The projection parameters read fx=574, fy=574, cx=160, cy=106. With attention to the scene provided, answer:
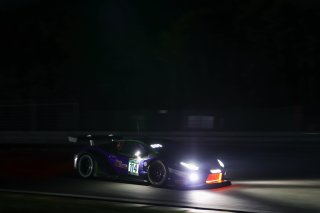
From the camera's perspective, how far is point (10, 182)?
46.6 ft

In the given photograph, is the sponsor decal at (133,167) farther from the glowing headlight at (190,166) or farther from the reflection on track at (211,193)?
the glowing headlight at (190,166)

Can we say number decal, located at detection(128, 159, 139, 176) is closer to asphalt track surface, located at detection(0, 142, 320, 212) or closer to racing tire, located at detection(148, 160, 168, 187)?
asphalt track surface, located at detection(0, 142, 320, 212)

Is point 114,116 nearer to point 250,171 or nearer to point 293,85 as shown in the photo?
point 293,85

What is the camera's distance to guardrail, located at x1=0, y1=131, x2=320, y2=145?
25578 mm

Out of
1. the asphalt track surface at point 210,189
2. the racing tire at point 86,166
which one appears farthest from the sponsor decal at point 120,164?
the racing tire at point 86,166

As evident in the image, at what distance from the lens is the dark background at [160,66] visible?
32562 millimetres

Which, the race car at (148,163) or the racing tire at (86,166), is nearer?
the race car at (148,163)

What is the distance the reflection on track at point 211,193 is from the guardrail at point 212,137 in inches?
487

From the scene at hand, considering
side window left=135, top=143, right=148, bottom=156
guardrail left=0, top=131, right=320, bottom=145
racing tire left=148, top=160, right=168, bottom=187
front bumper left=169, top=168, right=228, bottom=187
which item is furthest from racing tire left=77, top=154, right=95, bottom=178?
guardrail left=0, top=131, right=320, bottom=145

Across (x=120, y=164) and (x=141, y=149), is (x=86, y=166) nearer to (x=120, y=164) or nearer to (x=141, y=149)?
(x=120, y=164)

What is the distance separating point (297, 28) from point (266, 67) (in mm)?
3088

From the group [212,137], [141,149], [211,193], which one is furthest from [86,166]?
[212,137]

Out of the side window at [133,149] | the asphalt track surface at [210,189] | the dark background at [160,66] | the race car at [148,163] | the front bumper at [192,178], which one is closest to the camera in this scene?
the asphalt track surface at [210,189]

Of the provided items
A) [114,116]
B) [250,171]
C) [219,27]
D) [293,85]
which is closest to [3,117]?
[114,116]
